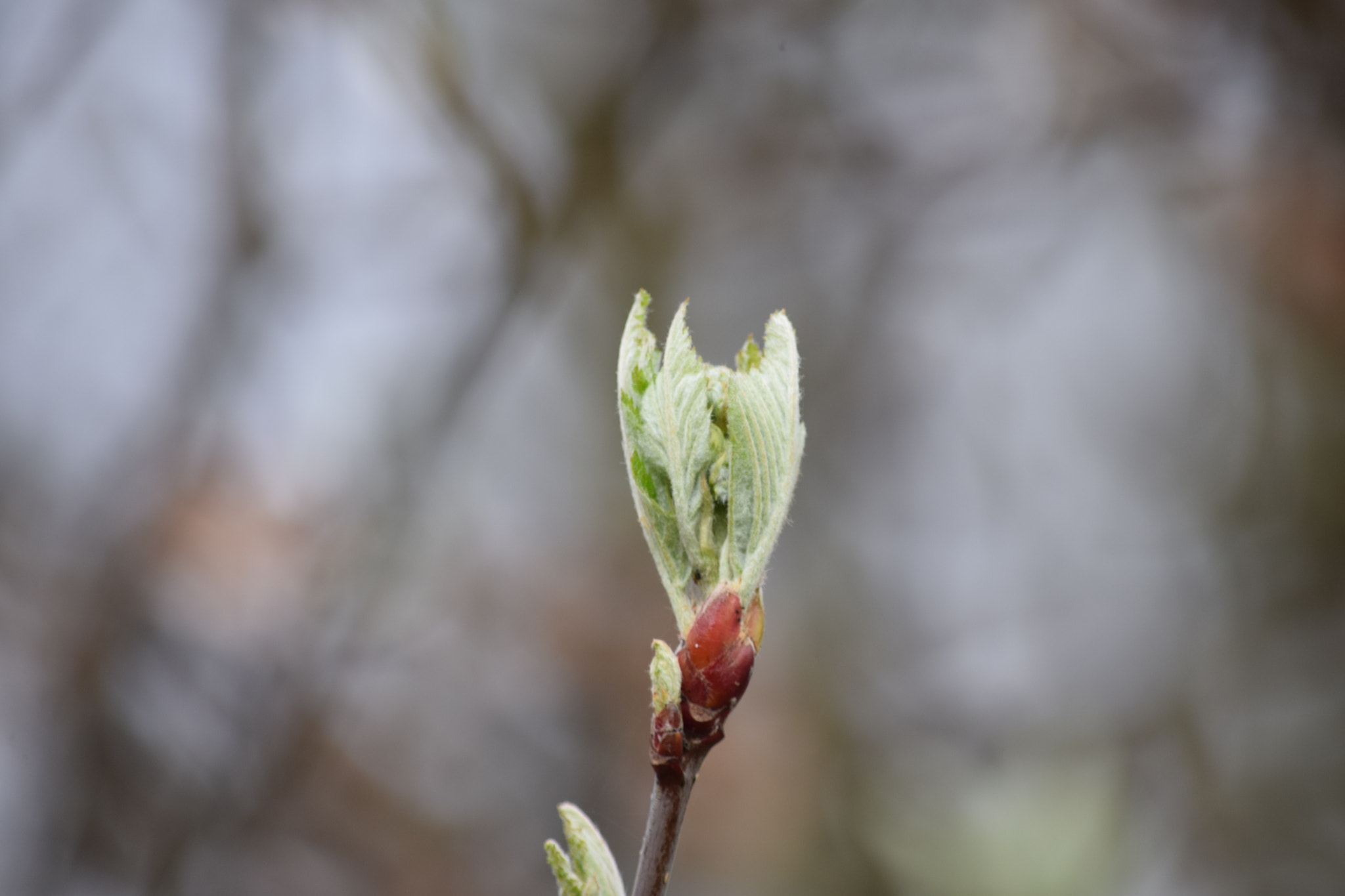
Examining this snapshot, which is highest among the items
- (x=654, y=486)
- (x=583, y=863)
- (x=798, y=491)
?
(x=798, y=491)

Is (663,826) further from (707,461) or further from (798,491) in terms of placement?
(798,491)

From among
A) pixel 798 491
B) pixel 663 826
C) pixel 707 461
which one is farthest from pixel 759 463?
pixel 798 491

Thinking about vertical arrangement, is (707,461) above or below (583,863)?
Answer: above

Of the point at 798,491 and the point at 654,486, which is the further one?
the point at 798,491

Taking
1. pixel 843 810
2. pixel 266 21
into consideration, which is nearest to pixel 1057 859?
pixel 843 810

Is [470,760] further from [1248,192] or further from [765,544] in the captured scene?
[1248,192]

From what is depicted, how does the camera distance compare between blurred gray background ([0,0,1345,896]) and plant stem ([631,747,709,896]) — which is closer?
plant stem ([631,747,709,896])

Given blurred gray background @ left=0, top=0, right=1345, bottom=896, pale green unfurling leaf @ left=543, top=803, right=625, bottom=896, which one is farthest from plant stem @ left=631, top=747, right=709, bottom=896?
blurred gray background @ left=0, top=0, right=1345, bottom=896

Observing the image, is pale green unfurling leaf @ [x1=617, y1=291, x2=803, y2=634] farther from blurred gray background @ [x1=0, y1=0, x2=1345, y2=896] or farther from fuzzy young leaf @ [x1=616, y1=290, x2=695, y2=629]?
blurred gray background @ [x1=0, y1=0, x2=1345, y2=896]
